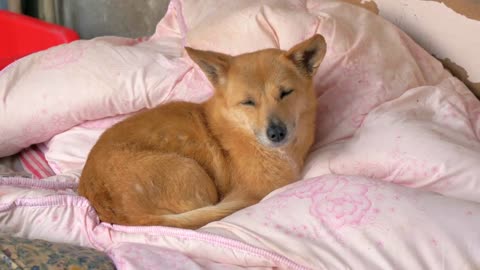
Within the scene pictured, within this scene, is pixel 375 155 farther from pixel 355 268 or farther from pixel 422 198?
pixel 355 268

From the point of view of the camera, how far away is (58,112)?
2.67 metres

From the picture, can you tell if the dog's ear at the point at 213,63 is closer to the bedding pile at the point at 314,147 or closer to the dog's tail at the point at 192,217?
the bedding pile at the point at 314,147

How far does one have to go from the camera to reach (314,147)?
7.85ft

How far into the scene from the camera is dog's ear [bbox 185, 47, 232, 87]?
2098 millimetres

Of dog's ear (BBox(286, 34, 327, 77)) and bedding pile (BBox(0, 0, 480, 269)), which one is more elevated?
dog's ear (BBox(286, 34, 327, 77))

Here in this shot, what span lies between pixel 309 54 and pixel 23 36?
89.5 inches

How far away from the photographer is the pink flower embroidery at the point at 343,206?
1699 mm

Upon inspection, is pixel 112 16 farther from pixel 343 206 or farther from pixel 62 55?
pixel 343 206

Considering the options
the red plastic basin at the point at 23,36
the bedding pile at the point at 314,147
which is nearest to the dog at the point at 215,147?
the bedding pile at the point at 314,147

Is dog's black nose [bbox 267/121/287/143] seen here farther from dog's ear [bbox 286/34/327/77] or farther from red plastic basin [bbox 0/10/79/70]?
red plastic basin [bbox 0/10/79/70]

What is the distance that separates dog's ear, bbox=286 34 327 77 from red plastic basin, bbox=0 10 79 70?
1.85 m

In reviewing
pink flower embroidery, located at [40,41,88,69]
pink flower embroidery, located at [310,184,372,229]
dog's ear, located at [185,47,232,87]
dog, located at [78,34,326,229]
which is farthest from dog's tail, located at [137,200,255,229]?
pink flower embroidery, located at [40,41,88,69]

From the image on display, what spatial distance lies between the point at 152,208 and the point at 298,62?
2.55 ft

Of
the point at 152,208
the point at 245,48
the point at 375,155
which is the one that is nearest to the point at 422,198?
the point at 375,155
